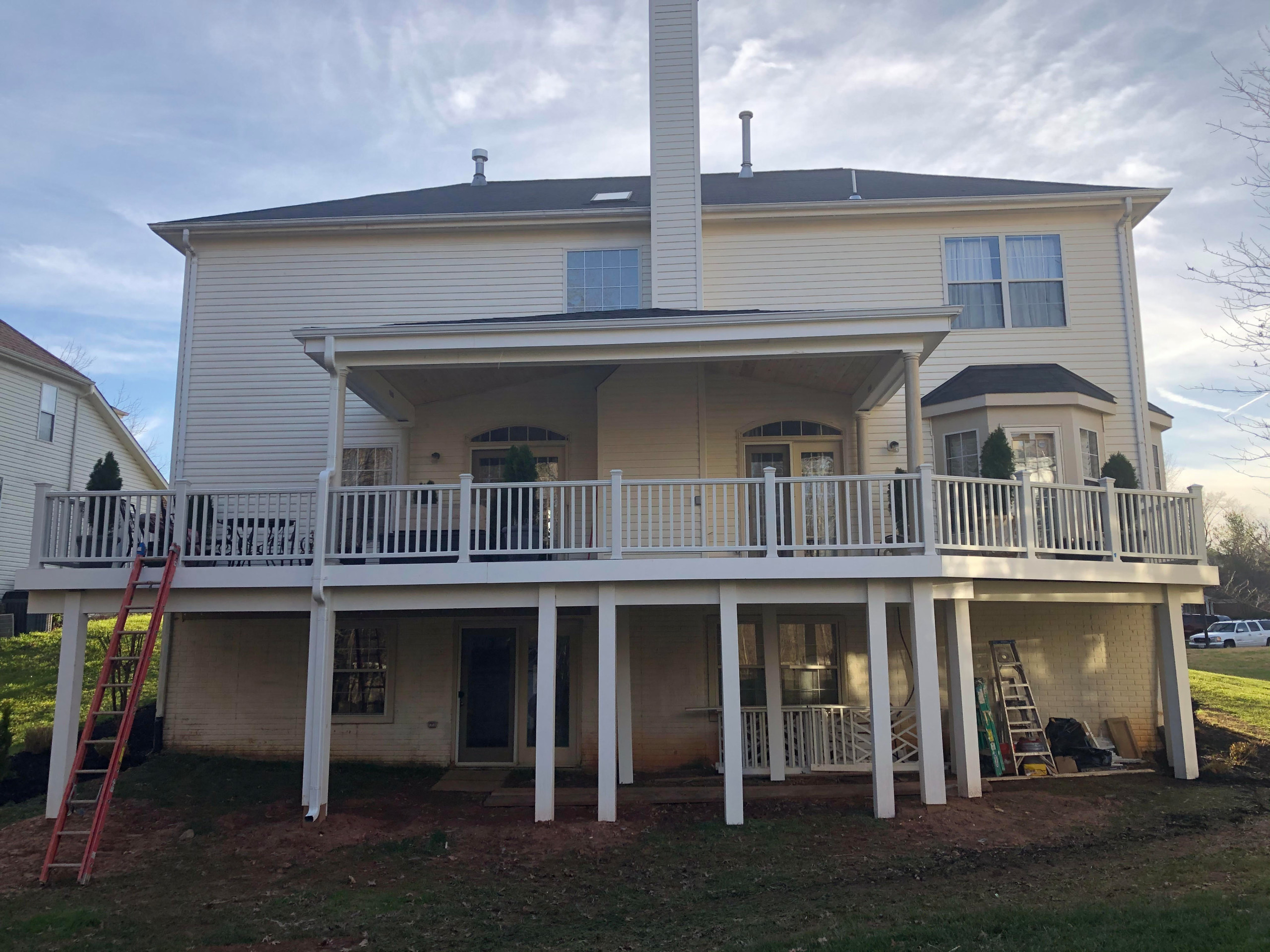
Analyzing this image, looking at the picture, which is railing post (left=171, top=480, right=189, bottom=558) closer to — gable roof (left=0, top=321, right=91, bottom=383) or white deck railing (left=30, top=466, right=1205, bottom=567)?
white deck railing (left=30, top=466, right=1205, bottom=567)

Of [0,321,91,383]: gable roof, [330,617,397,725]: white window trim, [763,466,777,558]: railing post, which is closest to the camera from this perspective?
[763,466,777,558]: railing post

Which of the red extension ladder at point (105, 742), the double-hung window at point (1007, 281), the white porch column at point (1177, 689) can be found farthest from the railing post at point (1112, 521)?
the red extension ladder at point (105, 742)

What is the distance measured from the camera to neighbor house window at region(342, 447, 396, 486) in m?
13.3

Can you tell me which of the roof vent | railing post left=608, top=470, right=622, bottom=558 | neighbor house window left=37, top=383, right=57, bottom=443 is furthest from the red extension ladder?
neighbor house window left=37, top=383, right=57, bottom=443

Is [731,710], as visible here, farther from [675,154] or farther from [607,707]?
[675,154]

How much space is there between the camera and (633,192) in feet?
50.8

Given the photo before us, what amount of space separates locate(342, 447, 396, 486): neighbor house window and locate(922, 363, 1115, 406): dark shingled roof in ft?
26.2

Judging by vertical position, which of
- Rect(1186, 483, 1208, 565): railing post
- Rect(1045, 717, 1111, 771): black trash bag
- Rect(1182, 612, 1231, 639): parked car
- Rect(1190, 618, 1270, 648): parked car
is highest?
Rect(1186, 483, 1208, 565): railing post

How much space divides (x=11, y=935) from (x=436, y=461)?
7.73 m

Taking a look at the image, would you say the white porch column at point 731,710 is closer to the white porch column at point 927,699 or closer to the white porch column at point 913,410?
the white porch column at point 927,699

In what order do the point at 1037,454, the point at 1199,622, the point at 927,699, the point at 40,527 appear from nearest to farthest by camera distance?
the point at 927,699 < the point at 40,527 < the point at 1037,454 < the point at 1199,622

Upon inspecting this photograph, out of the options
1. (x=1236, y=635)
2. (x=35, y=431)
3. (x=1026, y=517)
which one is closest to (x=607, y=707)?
(x=1026, y=517)

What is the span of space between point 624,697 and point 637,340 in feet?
16.0

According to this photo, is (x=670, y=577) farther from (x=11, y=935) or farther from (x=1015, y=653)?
(x=11, y=935)
